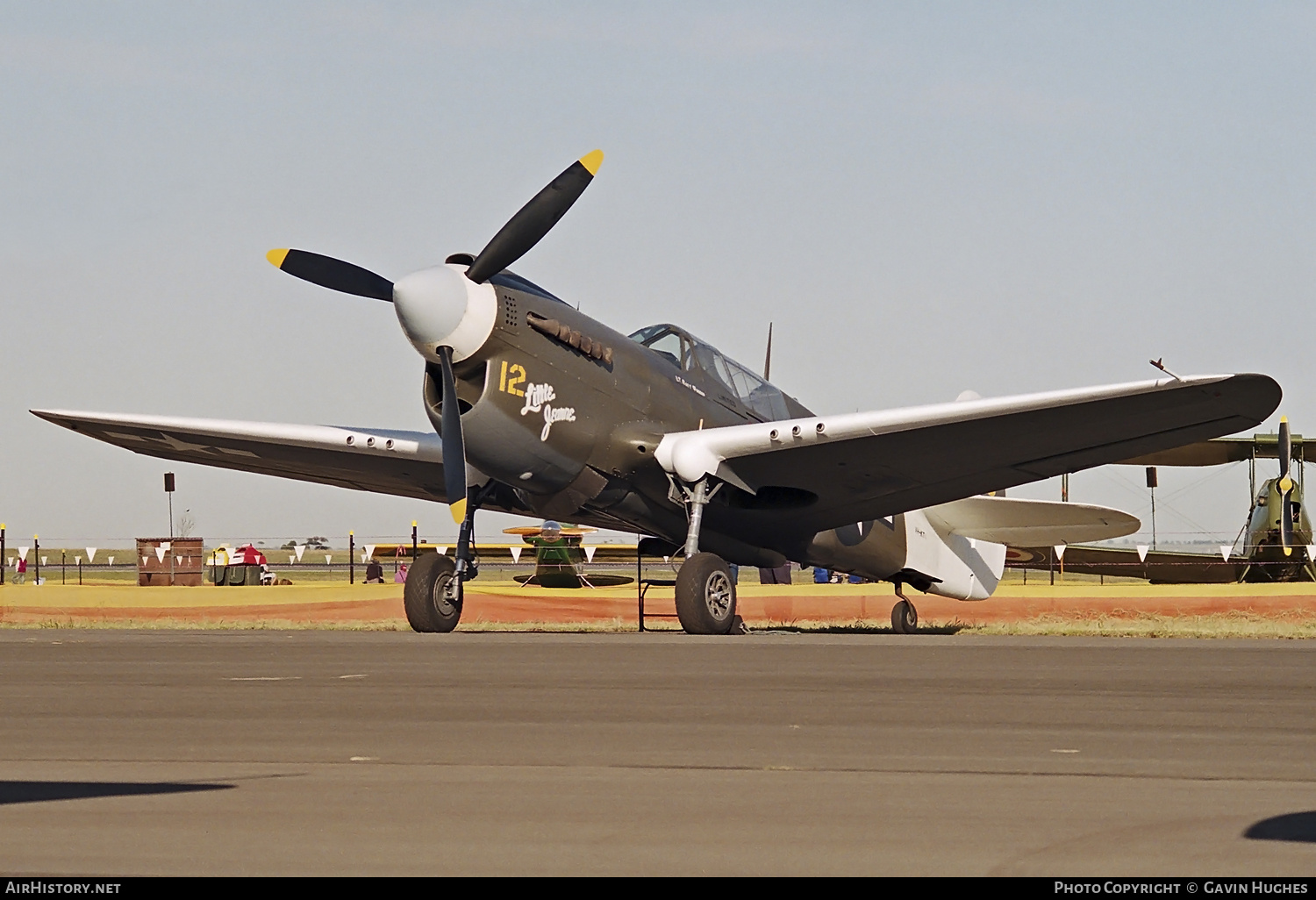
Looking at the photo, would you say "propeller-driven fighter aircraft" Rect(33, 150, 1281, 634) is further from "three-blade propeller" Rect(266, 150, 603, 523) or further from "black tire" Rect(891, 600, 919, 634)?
"black tire" Rect(891, 600, 919, 634)

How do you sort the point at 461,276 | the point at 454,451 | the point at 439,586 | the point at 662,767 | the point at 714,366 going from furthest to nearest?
the point at 714,366
the point at 439,586
the point at 454,451
the point at 461,276
the point at 662,767

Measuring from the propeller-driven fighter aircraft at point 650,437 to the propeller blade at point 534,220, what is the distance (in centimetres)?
2

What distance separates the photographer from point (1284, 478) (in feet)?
72.1

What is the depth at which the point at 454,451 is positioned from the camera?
46.8 ft

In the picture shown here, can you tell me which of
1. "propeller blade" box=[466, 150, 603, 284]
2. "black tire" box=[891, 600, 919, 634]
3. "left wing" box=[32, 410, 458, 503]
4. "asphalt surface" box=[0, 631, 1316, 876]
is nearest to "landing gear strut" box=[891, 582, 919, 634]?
"black tire" box=[891, 600, 919, 634]

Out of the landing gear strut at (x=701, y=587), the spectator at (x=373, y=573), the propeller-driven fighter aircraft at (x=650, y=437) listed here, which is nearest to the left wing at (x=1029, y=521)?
the propeller-driven fighter aircraft at (x=650, y=437)

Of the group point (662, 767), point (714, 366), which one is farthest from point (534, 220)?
point (662, 767)

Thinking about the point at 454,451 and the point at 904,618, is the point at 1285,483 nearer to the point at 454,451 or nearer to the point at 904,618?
the point at 904,618

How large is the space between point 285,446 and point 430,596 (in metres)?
3.68

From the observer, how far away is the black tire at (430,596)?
15.4 metres

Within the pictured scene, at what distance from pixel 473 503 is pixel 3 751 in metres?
10.2

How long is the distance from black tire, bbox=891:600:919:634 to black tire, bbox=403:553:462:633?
6934mm
